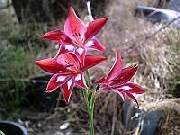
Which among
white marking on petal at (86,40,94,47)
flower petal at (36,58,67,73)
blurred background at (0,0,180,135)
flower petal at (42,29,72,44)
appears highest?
flower petal at (42,29,72,44)

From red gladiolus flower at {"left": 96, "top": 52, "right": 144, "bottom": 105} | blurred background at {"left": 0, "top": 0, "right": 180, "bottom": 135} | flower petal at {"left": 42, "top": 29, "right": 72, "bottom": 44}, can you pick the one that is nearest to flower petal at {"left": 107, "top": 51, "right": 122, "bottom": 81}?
red gladiolus flower at {"left": 96, "top": 52, "right": 144, "bottom": 105}

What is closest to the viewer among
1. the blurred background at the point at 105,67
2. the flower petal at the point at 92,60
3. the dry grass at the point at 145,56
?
the flower petal at the point at 92,60

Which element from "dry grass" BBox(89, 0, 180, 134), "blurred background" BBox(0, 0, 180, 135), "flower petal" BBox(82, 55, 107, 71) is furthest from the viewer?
"dry grass" BBox(89, 0, 180, 134)

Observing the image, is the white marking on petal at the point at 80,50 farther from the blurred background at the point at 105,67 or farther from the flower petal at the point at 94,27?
the blurred background at the point at 105,67

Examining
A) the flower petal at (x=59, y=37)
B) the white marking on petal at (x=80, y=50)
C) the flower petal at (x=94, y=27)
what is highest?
the flower petal at (x=94, y=27)

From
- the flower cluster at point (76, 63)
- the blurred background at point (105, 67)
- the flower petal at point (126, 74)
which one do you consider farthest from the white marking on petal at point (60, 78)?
the blurred background at point (105, 67)

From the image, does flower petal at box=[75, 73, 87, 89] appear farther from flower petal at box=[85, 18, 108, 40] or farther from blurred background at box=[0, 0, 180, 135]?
blurred background at box=[0, 0, 180, 135]

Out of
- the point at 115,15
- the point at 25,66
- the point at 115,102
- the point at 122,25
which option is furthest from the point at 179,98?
the point at 115,15
